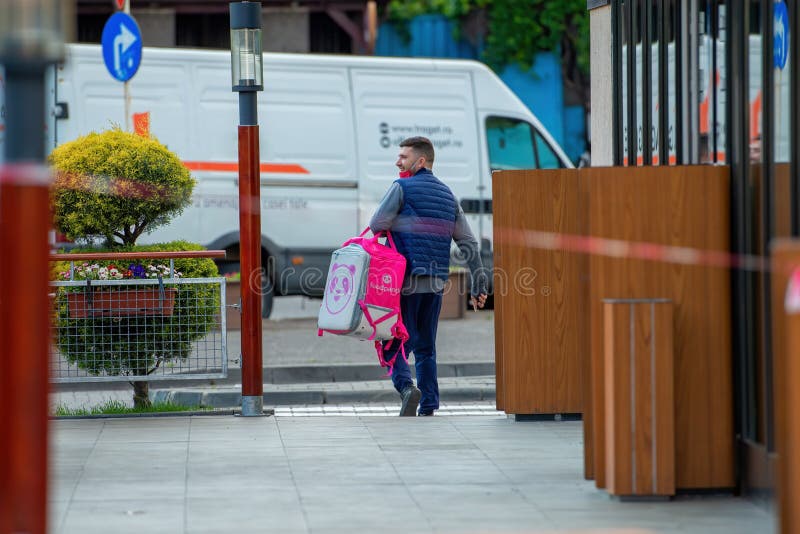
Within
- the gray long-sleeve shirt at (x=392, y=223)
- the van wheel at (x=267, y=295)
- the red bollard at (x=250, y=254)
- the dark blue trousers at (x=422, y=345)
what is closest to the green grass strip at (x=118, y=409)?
the red bollard at (x=250, y=254)

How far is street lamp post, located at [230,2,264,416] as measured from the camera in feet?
28.7

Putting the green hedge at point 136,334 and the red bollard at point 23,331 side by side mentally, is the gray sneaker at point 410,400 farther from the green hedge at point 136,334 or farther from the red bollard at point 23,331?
the red bollard at point 23,331

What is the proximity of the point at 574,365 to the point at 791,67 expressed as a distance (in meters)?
3.23

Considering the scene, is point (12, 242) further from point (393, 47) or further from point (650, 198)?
point (393, 47)

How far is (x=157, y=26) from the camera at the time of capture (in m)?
23.5

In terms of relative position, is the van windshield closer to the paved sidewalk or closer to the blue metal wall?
the blue metal wall

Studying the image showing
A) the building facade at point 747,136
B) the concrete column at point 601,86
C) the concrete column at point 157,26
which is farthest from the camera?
the concrete column at point 157,26

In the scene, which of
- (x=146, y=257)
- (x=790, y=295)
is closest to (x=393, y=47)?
(x=146, y=257)

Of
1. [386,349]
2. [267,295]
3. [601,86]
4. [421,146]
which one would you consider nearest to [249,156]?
[421,146]

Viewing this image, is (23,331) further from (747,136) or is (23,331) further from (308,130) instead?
(308,130)

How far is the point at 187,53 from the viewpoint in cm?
1577

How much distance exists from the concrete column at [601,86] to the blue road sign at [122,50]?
5.95m

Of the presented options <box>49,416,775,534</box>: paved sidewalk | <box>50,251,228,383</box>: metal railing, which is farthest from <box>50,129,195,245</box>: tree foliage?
<box>49,416,775,534</box>: paved sidewalk

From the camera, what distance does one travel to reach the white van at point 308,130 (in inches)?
615
